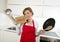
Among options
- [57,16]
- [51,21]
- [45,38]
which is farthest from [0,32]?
[51,21]

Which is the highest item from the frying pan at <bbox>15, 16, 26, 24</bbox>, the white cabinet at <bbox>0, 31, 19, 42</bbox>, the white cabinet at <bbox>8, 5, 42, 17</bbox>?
the white cabinet at <bbox>8, 5, 42, 17</bbox>

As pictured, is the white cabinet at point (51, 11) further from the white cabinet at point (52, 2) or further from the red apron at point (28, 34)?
the red apron at point (28, 34)

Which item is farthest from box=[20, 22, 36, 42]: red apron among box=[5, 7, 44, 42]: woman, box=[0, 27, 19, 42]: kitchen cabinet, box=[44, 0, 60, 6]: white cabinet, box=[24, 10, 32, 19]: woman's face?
box=[44, 0, 60, 6]: white cabinet

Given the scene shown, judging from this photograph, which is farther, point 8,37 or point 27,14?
point 8,37

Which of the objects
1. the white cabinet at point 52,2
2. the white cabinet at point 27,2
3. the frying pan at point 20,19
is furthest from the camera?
the white cabinet at point 27,2

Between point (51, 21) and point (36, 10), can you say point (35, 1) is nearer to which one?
point (36, 10)

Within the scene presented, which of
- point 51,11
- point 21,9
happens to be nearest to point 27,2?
point 21,9

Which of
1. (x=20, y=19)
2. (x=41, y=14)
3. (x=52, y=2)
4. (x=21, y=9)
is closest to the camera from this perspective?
(x=20, y=19)

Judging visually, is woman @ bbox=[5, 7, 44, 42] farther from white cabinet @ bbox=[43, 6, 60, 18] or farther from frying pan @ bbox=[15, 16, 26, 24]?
white cabinet @ bbox=[43, 6, 60, 18]

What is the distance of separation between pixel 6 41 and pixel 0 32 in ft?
0.72

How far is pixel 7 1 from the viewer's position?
317 cm

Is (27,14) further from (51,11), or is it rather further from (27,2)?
(27,2)

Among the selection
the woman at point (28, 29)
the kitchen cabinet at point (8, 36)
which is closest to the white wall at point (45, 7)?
the kitchen cabinet at point (8, 36)

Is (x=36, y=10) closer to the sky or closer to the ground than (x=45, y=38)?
closer to the sky
